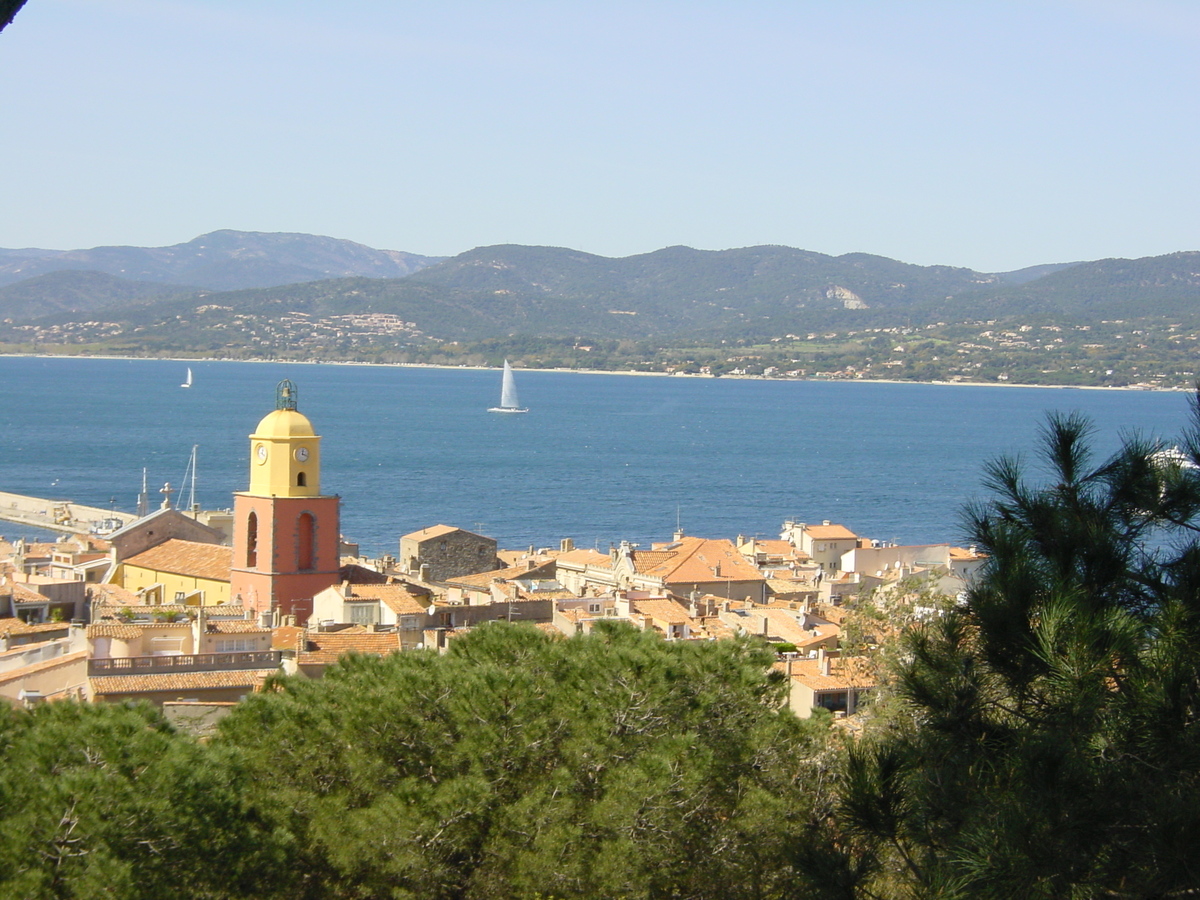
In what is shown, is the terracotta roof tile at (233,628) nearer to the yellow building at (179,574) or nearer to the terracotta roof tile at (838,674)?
the yellow building at (179,574)

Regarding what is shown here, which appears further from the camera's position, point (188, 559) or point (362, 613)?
point (188, 559)

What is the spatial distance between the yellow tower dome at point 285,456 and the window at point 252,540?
0.45 metres

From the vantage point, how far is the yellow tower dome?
85.2 feet

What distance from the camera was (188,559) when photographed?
29359mm

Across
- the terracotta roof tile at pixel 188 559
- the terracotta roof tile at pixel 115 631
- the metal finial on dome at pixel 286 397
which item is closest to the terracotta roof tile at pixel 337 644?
the terracotta roof tile at pixel 115 631

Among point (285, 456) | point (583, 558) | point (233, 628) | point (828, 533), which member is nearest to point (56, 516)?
point (583, 558)

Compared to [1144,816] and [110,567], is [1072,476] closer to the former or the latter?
[1144,816]

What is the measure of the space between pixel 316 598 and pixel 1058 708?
19345 millimetres

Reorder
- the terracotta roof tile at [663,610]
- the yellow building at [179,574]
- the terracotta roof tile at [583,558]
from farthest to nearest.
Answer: the terracotta roof tile at [583,558]
the yellow building at [179,574]
the terracotta roof tile at [663,610]

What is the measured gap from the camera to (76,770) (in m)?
9.02

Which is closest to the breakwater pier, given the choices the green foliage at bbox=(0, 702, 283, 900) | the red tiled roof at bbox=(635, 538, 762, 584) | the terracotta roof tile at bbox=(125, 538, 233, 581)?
the terracotta roof tile at bbox=(125, 538, 233, 581)

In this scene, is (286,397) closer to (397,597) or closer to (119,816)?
(397,597)

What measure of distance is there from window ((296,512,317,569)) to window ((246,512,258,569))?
71 cm

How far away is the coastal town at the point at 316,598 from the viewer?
1759 centimetres
